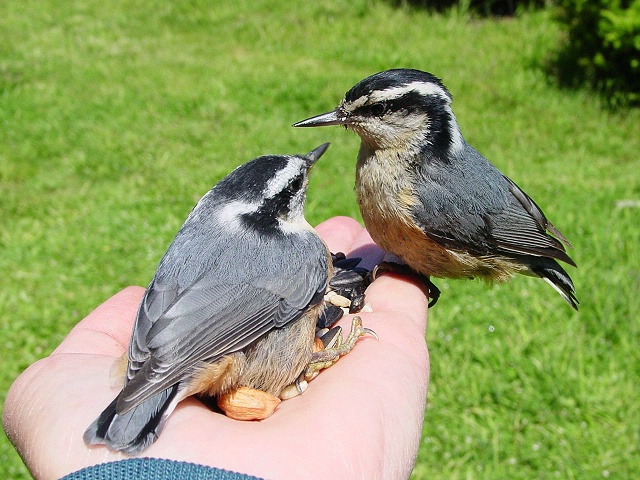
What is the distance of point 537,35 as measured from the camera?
31.9 ft

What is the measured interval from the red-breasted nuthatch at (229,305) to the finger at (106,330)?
356 millimetres

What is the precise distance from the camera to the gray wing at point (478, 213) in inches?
125

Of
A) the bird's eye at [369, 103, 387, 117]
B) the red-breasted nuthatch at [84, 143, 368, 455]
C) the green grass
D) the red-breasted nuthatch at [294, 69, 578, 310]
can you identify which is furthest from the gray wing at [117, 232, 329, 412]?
the green grass

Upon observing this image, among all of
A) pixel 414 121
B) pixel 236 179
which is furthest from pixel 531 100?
pixel 236 179

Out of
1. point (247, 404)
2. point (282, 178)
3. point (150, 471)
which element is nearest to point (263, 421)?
point (247, 404)

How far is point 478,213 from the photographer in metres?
3.26

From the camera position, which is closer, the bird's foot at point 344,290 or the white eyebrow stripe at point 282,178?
the white eyebrow stripe at point 282,178

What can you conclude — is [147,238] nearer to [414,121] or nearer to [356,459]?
[414,121]

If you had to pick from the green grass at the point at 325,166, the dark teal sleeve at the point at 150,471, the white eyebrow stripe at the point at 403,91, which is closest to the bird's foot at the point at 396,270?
the white eyebrow stripe at the point at 403,91

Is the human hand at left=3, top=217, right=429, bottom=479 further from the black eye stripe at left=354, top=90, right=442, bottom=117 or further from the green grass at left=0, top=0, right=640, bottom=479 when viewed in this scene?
the green grass at left=0, top=0, right=640, bottom=479

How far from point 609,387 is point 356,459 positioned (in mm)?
2587

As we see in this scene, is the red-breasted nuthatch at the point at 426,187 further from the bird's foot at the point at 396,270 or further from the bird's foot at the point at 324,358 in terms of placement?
the bird's foot at the point at 324,358

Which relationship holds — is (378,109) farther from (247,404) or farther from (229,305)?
(247,404)

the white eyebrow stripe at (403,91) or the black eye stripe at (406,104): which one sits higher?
the white eyebrow stripe at (403,91)
